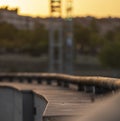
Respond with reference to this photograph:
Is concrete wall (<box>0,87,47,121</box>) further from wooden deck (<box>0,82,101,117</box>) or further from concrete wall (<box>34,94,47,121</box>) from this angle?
wooden deck (<box>0,82,101,117</box>)

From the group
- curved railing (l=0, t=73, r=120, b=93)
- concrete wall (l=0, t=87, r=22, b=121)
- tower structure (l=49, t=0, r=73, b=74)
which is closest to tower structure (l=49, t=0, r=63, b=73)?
tower structure (l=49, t=0, r=73, b=74)

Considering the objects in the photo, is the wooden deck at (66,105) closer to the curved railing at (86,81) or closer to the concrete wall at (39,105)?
the concrete wall at (39,105)

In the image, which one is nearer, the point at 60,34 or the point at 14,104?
the point at 14,104

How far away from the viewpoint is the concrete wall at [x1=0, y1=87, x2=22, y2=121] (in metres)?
16.5

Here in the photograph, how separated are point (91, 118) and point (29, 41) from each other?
90.7m

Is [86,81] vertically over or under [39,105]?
over

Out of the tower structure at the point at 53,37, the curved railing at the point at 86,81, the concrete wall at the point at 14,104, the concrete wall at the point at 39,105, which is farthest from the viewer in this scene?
the tower structure at the point at 53,37

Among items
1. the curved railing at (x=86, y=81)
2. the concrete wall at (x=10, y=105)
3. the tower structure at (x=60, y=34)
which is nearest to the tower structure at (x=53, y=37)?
the tower structure at (x=60, y=34)

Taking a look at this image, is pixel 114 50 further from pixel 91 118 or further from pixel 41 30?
pixel 91 118

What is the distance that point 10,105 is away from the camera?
18.2m

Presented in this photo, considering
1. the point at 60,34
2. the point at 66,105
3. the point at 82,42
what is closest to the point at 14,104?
the point at 66,105

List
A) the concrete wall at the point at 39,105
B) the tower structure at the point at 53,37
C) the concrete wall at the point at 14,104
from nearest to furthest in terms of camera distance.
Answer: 1. the concrete wall at the point at 39,105
2. the concrete wall at the point at 14,104
3. the tower structure at the point at 53,37

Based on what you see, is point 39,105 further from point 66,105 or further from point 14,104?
point 14,104

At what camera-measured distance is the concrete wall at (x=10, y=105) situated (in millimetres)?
16484
